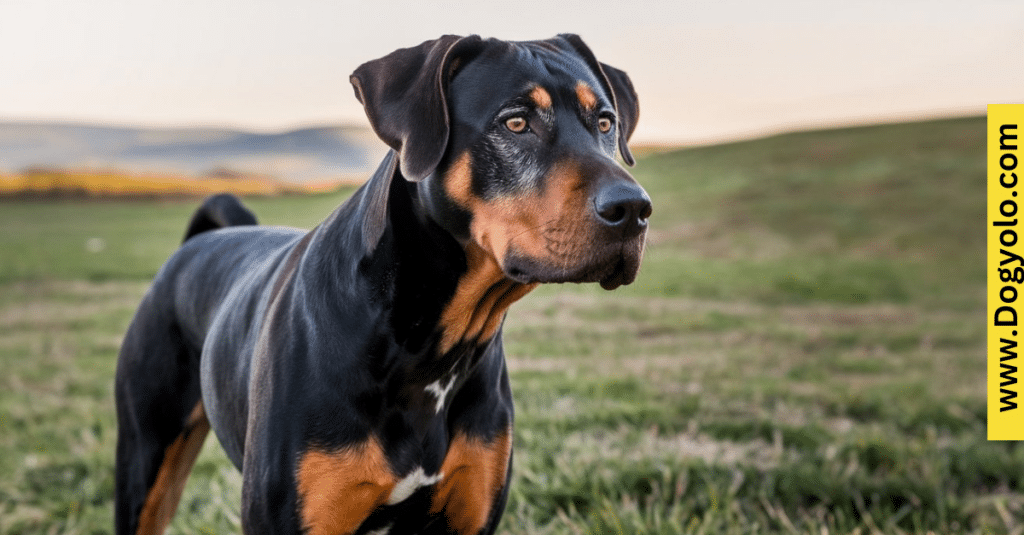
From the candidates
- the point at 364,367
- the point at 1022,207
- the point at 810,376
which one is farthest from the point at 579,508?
the point at 810,376

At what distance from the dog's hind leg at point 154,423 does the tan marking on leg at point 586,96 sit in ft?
6.54

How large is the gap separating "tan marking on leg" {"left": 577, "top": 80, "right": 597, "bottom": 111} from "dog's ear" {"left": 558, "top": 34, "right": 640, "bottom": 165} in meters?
0.39

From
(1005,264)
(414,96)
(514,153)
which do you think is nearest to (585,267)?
(514,153)

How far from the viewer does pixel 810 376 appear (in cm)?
783

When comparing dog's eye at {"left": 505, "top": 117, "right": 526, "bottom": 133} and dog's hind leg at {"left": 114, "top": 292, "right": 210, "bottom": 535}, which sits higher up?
dog's eye at {"left": 505, "top": 117, "right": 526, "bottom": 133}

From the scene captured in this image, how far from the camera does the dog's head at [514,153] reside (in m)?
2.13

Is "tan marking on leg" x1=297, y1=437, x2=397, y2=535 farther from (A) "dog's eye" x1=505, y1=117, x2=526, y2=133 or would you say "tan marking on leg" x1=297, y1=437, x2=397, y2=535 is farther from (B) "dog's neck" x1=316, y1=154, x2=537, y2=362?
(A) "dog's eye" x1=505, y1=117, x2=526, y2=133

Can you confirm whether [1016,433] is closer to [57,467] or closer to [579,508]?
[579,508]

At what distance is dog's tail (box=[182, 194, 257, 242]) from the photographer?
427cm

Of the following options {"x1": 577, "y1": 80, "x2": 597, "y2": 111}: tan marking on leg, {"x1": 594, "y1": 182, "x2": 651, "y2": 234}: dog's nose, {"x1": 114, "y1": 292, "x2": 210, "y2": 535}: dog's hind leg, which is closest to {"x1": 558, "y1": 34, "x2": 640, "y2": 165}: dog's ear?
{"x1": 577, "y1": 80, "x2": 597, "y2": 111}: tan marking on leg

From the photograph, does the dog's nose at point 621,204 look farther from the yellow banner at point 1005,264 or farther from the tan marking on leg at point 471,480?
the yellow banner at point 1005,264

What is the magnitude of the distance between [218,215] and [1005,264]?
14.1 ft

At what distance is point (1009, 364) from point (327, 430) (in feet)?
13.7

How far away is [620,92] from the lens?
121 inches
